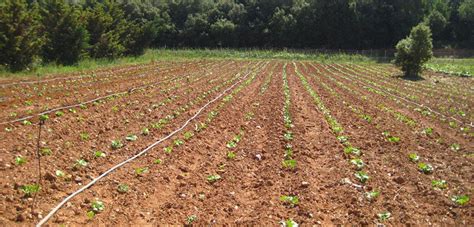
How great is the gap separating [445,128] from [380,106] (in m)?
3.48

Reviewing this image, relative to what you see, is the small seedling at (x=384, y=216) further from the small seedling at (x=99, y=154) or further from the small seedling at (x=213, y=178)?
the small seedling at (x=99, y=154)

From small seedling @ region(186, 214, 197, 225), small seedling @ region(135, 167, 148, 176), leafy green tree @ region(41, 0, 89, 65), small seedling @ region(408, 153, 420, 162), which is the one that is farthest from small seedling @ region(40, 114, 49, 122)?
leafy green tree @ region(41, 0, 89, 65)

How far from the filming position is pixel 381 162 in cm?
845

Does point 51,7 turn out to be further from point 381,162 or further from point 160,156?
point 381,162

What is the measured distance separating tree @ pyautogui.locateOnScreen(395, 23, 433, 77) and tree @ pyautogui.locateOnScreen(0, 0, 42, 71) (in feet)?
86.5

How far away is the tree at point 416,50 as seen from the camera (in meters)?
28.5

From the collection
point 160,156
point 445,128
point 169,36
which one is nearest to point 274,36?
point 169,36

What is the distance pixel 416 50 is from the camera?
94.7 feet

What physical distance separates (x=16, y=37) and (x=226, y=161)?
18.8 meters

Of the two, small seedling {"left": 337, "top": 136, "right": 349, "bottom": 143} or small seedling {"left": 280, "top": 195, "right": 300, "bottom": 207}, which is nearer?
small seedling {"left": 280, "top": 195, "right": 300, "bottom": 207}

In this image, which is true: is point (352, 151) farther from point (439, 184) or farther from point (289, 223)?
point (289, 223)

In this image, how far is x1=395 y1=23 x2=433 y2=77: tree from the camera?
1123 inches

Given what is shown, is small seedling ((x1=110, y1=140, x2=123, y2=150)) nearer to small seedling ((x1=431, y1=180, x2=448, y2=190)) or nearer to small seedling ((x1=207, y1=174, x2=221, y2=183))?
small seedling ((x1=207, y1=174, x2=221, y2=183))

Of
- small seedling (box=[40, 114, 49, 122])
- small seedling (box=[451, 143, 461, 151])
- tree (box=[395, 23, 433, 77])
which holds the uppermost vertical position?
tree (box=[395, 23, 433, 77])
